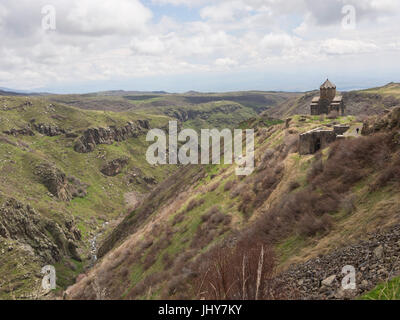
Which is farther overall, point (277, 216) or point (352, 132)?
point (352, 132)

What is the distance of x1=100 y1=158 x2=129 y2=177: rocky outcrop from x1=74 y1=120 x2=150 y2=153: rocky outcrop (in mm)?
12223

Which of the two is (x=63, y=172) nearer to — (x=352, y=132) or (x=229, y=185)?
(x=229, y=185)

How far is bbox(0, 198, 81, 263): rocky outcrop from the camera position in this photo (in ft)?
176

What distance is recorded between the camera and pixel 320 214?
504 inches

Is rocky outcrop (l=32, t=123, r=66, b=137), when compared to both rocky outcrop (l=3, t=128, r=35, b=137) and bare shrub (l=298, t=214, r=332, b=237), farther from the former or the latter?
bare shrub (l=298, t=214, r=332, b=237)

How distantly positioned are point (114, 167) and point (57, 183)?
3339cm

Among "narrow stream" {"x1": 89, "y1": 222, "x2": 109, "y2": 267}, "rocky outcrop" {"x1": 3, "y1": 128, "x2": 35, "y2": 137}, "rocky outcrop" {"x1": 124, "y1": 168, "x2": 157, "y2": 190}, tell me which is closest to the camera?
"narrow stream" {"x1": 89, "y1": 222, "x2": 109, "y2": 267}

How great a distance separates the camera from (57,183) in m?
87.5

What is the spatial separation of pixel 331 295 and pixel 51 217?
73.9m

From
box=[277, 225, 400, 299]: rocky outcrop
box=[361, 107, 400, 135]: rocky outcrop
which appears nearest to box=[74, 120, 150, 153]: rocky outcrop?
box=[361, 107, 400, 135]: rocky outcrop

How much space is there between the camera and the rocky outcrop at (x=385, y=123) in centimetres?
1437

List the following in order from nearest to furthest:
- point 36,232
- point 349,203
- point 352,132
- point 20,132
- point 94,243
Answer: point 349,203
point 352,132
point 36,232
point 94,243
point 20,132

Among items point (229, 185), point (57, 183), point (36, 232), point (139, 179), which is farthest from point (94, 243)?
point (229, 185)
